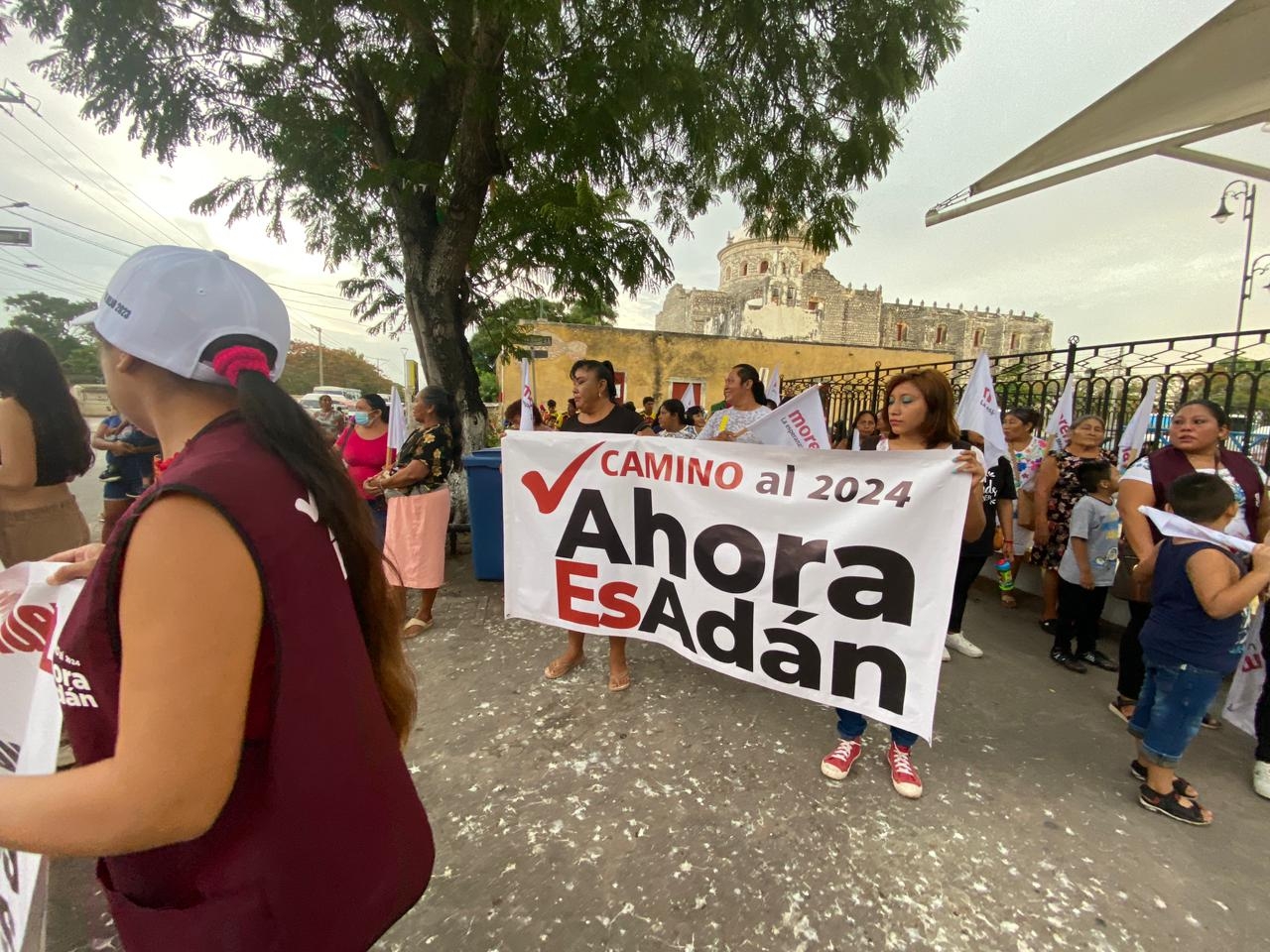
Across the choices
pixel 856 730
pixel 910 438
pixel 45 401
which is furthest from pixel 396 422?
pixel 856 730

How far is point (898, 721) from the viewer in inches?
Result: 96.2

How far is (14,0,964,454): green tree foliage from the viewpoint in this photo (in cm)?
411

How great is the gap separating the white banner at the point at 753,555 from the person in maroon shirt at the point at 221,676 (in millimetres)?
1983

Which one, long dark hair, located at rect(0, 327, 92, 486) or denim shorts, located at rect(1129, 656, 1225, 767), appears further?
long dark hair, located at rect(0, 327, 92, 486)

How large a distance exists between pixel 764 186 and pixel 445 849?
19.8 ft

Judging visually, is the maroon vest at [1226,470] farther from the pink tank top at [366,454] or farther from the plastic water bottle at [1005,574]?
the pink tank top at [366,454]

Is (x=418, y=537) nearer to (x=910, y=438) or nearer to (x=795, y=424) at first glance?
(x=795, y=424)

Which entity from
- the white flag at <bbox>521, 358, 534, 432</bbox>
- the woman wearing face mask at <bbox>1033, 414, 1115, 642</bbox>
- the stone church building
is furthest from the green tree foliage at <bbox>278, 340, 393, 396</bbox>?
the woman wearing face mask at <bbox>1033, 414, 1115, 642</bbox>

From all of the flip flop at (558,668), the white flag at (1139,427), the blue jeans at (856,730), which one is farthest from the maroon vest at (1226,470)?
the flip flop at (558,668)

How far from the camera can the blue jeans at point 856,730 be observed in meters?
2.57

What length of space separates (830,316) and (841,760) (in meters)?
53.0

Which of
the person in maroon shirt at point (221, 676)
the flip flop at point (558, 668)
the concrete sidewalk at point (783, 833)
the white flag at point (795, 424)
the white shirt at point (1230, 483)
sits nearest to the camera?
the person in maroon shirt at point (221, 676)

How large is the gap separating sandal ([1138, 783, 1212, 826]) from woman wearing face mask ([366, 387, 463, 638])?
A: 4.06 meters

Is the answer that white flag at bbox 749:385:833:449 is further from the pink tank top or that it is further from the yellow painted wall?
the yellow painted wall
